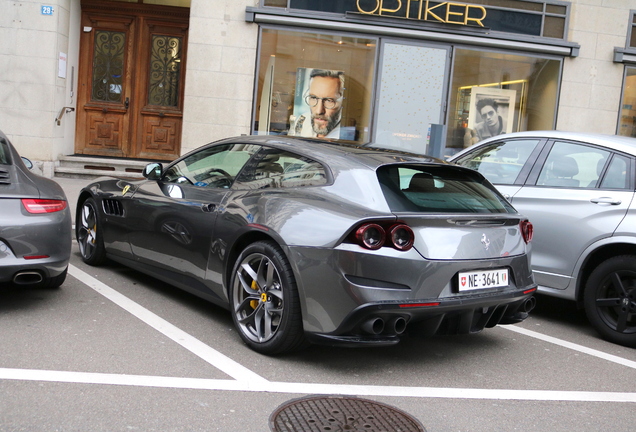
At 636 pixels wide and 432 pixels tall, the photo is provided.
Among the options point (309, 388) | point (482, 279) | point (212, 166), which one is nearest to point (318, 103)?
point (212, 166)

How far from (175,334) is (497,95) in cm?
1023

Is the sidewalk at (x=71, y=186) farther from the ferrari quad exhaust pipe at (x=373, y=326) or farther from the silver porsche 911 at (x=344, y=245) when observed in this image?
the ferrari quad exhaust pipe at (x=373, y=326)

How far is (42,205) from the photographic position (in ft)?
16.3

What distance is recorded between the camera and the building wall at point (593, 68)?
13.1m

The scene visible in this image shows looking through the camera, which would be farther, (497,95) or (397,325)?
(497,95)

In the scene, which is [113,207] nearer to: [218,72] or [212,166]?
[212,166]

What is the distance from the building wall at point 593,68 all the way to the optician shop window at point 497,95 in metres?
0.29

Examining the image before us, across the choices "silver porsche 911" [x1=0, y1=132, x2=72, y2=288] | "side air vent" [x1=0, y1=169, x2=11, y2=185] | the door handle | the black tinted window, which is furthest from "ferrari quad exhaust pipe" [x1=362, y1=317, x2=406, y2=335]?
the black tinted window

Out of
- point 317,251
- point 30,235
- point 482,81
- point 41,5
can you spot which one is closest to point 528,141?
point 317,251

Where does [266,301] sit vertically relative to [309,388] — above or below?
above

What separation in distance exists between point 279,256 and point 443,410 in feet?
4.35

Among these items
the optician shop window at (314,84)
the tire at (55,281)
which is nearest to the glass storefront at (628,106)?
the optician shop window at (314,84)

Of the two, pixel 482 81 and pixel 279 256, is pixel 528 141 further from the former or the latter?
pixel 482 81

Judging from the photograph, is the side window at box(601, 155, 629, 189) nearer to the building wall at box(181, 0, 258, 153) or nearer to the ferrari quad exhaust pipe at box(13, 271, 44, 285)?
the ferrari quad exhaust pipe at box(13, 271, 44, 285)
